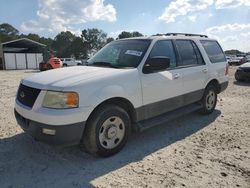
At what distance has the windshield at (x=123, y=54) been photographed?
15.5 ft

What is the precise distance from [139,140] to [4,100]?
5623 mm

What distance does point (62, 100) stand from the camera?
372cm

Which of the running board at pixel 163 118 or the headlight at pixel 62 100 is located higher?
the headlight at pixel 62 100

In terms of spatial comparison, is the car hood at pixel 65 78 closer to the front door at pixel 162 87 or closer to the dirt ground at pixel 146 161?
the front door at pixel 162 87

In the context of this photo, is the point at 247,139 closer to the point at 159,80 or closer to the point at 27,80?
the point at 159,80

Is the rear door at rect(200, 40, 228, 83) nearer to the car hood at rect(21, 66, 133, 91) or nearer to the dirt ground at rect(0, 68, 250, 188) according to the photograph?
the dirt ground at rect(0, 68, 250, 188)

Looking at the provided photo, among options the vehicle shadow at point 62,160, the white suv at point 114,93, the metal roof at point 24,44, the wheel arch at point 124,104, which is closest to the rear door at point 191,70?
the white suv at point 114,93

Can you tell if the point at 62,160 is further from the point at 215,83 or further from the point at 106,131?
the point at 215,83

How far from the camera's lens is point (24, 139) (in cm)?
497

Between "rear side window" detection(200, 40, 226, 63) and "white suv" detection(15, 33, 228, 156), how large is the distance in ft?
1.45

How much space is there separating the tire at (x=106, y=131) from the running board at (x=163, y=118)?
287mm

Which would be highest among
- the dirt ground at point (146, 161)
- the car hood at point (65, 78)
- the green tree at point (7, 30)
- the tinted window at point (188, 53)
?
the green tree at point (7, 30)

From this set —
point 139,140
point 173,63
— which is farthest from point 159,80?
point 139,140

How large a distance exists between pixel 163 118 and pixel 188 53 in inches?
64.3
